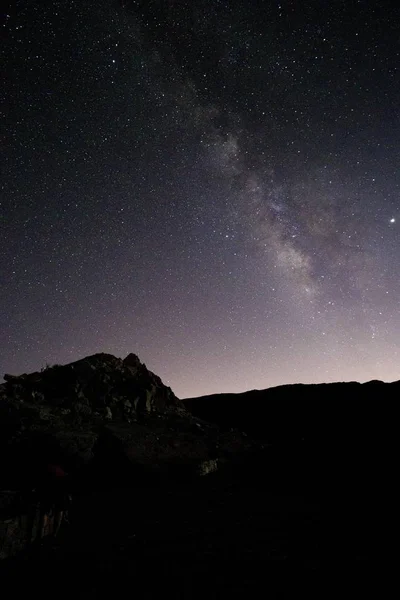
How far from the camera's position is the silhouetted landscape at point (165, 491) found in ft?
14.4

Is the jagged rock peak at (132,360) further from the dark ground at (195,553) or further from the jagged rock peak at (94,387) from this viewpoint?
the dark ground at (195,553)

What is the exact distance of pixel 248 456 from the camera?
54.1ft

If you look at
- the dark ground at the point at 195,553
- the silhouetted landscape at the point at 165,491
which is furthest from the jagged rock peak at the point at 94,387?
the dark ground at the point at 195,553

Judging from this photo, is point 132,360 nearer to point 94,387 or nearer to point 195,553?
point 94,387

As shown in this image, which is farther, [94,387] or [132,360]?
[132,360]

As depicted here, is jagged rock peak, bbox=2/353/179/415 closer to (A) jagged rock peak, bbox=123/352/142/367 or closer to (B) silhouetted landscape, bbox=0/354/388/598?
(B) silhouetted landscape, bbox=0/354/388/598

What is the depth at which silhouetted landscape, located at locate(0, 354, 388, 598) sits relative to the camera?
4395mm

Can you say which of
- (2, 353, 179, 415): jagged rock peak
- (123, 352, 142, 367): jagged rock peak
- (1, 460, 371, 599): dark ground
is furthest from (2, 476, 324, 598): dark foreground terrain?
(123, 352, 142, 367): jagged rock peak

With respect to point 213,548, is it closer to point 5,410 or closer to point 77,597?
point 77,597

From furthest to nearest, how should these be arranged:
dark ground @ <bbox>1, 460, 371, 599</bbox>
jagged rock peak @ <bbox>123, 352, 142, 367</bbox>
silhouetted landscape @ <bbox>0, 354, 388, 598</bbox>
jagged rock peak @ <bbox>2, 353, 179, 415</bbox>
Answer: jagged rock peak @ <bbox>123, 352, 142, 367</bbox> < jagged rock peak @ <bbox>2, 353, 179, 415</bbox> < silhouetted landscape @ <bbox>0, 354, 388, 598</bbox> < dark ground @ <bbox>1, 460, 371, 599</bbox>

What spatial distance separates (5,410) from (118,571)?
29.1 feet

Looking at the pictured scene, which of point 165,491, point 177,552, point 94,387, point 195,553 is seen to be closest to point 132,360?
point 94,387

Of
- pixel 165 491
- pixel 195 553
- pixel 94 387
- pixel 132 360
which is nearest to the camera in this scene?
pixel 195 553

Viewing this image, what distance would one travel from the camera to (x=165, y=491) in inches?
383
